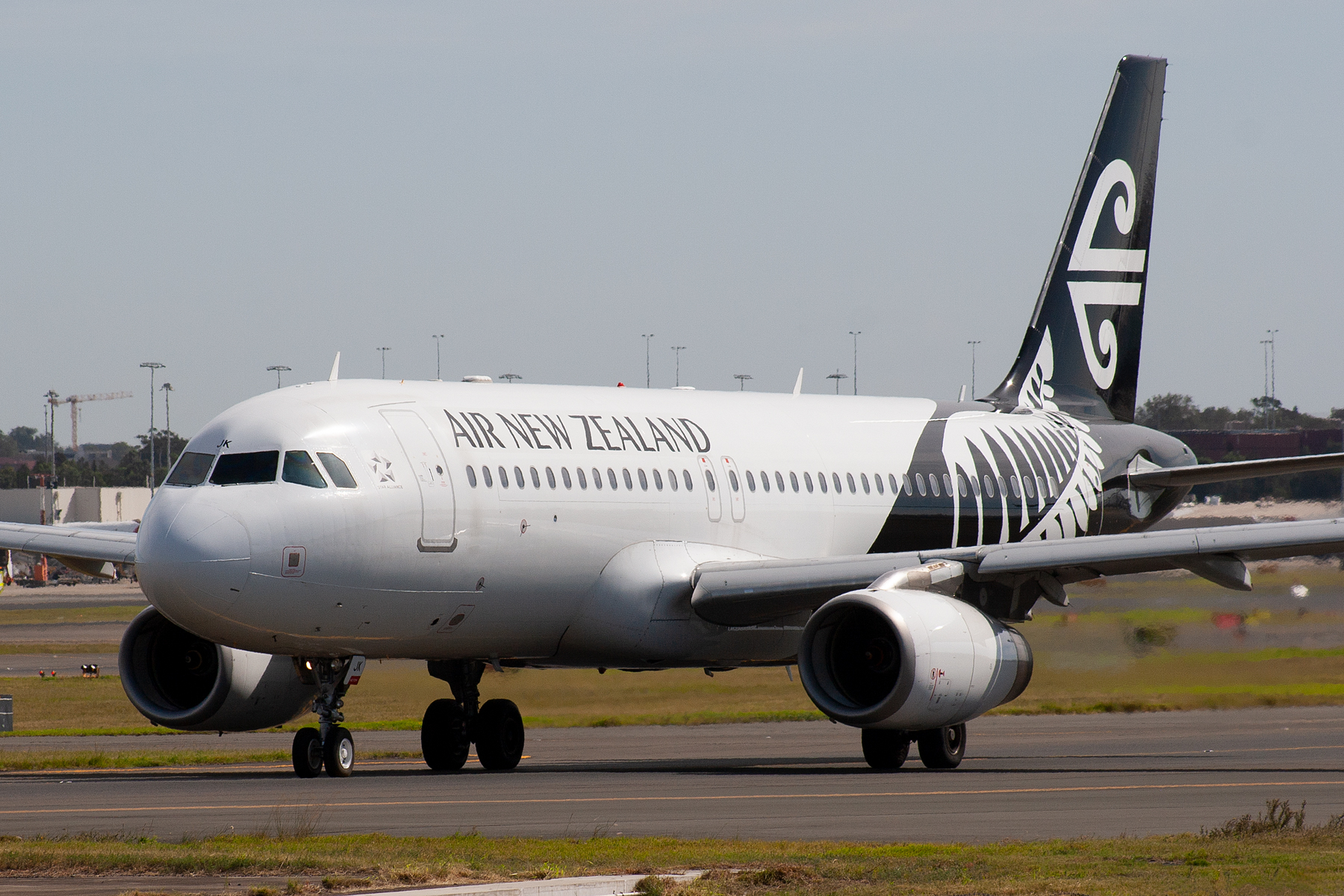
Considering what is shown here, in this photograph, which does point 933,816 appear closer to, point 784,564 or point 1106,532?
point 784,564

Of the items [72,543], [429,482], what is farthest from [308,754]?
[72,543]

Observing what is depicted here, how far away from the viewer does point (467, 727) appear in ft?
77.9

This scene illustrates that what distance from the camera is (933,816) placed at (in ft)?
53.9

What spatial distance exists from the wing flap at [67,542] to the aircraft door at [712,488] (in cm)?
732

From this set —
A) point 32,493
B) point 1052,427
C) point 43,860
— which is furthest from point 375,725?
point 32,493

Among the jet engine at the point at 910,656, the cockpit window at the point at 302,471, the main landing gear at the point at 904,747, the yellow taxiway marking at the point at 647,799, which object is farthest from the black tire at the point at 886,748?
the cockpit window at the point at 302,471

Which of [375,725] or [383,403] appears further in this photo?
[375,725]

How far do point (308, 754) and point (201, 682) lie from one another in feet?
12.2

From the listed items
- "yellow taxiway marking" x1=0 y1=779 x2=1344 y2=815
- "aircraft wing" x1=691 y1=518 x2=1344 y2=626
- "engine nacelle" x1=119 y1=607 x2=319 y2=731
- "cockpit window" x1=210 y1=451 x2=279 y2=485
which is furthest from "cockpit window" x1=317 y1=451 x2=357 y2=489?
"aircraft wing" x1=691 y1=518 x2=1344 y2=626

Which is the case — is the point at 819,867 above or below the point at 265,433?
below

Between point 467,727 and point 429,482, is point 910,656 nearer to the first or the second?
point 429,482

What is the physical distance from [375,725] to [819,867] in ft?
73.6

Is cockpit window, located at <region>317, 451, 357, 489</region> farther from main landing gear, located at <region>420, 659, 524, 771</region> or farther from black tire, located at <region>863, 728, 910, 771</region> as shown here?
black tire, located at <region>863, 728, 910, 771</region>

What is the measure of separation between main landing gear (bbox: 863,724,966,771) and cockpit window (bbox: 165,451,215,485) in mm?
8114
